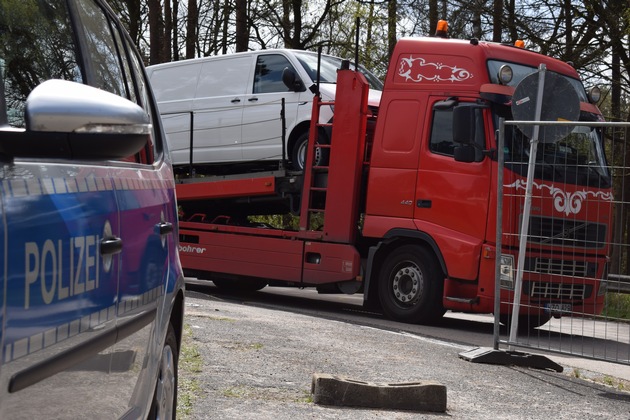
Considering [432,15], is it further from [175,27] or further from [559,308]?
[559,308]

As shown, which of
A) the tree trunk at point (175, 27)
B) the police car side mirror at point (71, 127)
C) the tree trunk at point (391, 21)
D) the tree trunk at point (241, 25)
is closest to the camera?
the police car side mirror at point (71, 127)

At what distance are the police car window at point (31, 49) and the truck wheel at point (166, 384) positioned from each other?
136 cm

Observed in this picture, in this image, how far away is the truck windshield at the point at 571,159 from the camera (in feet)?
29.5

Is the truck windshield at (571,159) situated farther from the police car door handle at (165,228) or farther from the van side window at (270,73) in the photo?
the police car door handle at (165,228)

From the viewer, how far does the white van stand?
47.1 feet

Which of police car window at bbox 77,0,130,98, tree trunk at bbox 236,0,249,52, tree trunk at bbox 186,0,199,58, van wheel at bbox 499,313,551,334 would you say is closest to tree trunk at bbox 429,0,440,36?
tree trunk at bbox 236,0,249,52

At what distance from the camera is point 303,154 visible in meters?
14.3

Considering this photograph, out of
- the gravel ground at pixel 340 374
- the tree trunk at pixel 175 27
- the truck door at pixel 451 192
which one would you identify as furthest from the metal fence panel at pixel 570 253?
the tree trunk at pixel 175 27

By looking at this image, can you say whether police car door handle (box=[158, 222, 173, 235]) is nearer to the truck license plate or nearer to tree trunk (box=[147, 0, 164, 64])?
the truck license plate

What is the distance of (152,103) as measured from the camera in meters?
4.61

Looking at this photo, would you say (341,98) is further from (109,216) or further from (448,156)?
(109,216)

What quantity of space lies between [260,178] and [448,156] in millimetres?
2966

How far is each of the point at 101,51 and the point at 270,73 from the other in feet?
37.2

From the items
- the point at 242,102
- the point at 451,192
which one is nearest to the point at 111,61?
the point at 451,192
